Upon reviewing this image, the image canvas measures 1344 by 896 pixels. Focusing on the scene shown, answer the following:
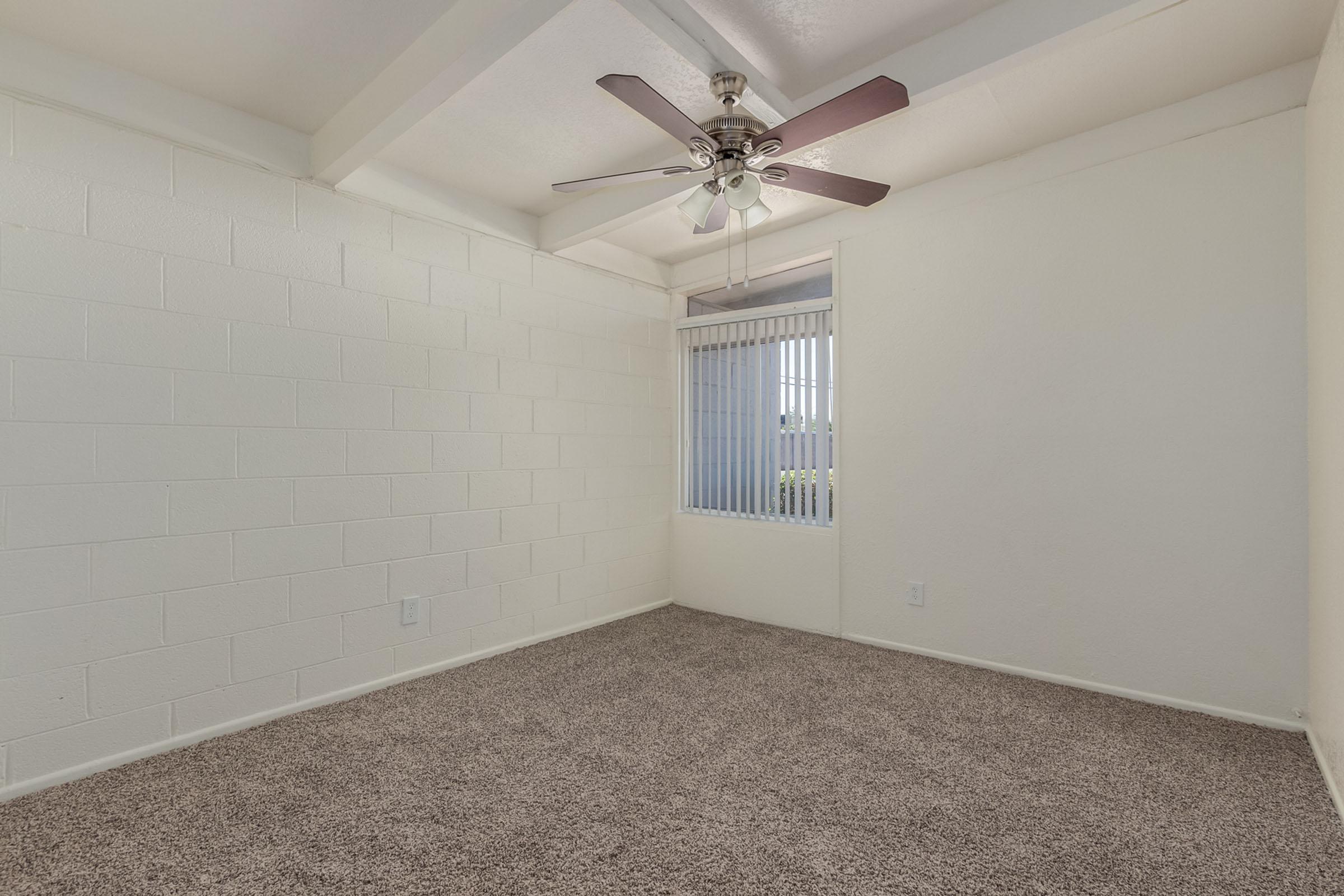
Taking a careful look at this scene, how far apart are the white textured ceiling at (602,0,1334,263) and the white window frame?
78 cm

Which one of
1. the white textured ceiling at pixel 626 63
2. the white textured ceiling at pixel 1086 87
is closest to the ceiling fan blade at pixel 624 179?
the white textured ceiling at pixel 626 63

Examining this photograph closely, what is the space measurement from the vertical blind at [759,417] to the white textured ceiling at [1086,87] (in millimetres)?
963

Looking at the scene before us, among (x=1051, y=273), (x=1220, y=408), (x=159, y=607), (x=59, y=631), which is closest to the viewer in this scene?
(x=59, y=631)

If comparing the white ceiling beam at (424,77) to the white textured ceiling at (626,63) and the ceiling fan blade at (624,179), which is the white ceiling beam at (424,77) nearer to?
the white textured ceiling at (626,63)

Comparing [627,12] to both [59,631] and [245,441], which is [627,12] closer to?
[245,441]

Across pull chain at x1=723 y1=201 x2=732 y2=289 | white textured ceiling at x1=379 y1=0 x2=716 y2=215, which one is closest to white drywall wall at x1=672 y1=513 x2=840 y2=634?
pull chain at x1=723 y1=201 x2=732 y2=289

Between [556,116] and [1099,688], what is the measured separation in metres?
3.34

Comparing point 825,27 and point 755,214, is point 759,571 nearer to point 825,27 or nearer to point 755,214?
point 755,214

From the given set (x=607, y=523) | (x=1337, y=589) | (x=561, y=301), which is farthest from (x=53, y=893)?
(x=1337, y=589)

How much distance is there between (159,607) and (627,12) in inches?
102

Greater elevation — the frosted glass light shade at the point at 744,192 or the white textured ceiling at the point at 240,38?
the white textured ceiling at the point at 240,38

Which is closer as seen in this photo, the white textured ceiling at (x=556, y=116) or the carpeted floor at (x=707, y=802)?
the carpeted floor at (x=707, y=802)

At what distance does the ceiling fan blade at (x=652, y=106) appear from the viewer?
1.69 m

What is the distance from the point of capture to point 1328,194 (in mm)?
1972
